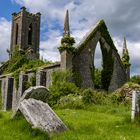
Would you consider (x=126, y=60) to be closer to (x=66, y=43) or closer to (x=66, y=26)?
(x=66, y=26)

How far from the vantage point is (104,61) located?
39.5 metres

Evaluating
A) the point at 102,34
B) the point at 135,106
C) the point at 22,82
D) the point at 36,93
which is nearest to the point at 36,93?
the point at 36,93

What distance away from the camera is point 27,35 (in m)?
71.6

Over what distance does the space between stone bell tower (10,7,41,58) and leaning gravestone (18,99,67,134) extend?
57.2 m

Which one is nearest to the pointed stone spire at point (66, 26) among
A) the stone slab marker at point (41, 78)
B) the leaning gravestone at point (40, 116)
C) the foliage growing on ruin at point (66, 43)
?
the foliage growing on ruin at point (66, 43)

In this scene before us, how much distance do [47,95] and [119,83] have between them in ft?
89.1

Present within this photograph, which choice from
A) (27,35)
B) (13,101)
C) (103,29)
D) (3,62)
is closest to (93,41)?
(103,29)

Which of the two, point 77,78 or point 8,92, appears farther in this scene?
point 8,92

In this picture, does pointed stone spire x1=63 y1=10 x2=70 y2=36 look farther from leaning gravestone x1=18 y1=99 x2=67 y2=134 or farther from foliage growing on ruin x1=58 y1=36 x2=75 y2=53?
leaning gravestone x1=18 y1=99 x2=67 y2=134

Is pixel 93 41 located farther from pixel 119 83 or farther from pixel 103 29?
pixel 119 83

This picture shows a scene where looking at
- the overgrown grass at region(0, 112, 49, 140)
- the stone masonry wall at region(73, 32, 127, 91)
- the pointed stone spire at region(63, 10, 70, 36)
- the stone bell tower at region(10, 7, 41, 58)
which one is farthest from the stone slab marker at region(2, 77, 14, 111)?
the overgrown grass at region(0, 112, 49, 140)

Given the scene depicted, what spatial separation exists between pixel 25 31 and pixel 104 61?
111 feet

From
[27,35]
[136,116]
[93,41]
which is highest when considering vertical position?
[27,35]

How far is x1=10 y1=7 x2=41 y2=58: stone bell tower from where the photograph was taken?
70.1 meters
